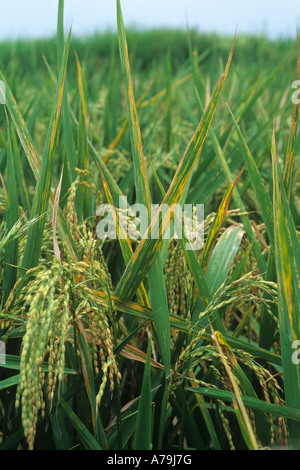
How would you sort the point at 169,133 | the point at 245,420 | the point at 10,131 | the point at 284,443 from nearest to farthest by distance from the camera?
the point at 245,420 → the point at 284,443 → the point at 10,131 → the point at 169,133

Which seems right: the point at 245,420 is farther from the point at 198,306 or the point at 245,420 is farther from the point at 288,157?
the point at 288,157

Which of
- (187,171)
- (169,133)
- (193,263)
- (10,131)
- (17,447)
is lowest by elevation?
(17,447)

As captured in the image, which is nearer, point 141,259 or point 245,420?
point 245,420

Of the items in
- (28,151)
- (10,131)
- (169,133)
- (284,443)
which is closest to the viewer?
(284,443)

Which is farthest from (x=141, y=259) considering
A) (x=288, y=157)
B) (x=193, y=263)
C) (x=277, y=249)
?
(x=288, y=157)

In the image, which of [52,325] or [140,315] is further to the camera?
[140,315]

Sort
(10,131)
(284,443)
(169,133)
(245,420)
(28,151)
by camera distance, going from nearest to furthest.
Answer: (245,420) < (284,443) < (28,151) < (10,131) < (169,133)

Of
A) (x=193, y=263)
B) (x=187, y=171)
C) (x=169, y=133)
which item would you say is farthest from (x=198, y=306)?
(x=169, y=133)

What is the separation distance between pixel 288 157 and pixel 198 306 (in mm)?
261

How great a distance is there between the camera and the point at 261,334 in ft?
A: 2.39

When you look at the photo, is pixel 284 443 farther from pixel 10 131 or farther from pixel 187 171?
pixel 10 131

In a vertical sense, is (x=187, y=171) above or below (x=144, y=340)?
above

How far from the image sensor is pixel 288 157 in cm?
72

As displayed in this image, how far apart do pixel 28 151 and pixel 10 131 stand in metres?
0.17
